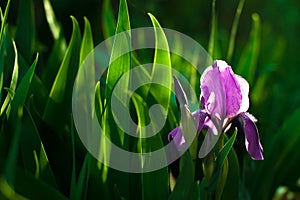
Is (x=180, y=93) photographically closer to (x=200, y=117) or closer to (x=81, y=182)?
(x=200, y=117)

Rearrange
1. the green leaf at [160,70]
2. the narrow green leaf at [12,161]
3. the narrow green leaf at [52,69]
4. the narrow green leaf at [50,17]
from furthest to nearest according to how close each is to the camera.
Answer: the narrow green leaf at [50,17], the narrow green leaf at [52,69], the green leaf at [160,70], the narrow green leaf at [12,161]

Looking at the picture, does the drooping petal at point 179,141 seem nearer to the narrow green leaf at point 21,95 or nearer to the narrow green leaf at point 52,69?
the narrow green leaf at point 21,95

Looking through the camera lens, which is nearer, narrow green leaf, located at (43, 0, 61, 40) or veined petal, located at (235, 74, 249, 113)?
veined petal, located at (235, 74, 249, 113)

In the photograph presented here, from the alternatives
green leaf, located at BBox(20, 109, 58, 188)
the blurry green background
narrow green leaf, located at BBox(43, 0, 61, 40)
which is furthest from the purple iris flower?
narrow green leaf, located at BBox(43, 0, 61, 40)

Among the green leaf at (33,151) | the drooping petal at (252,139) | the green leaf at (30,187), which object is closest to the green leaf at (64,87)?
the green leaf at (33,151)

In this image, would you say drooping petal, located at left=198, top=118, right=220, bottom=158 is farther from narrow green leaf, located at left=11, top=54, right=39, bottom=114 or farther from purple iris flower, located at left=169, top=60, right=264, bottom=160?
narrow green leaf, located at left=11, top=54, right=39, bottom=114

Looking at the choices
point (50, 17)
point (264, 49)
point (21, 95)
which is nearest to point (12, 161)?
point (21, 95)
